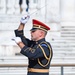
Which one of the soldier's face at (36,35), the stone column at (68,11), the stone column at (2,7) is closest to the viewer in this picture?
the soldier's face at (36,35)

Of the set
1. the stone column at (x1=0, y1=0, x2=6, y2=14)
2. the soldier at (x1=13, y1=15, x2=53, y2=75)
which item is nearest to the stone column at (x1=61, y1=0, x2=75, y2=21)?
the stone column at (x1=0, y1=0, x2=6, y2=14)

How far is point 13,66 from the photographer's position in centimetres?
611

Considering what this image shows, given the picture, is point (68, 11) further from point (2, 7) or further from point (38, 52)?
point (38, 52)

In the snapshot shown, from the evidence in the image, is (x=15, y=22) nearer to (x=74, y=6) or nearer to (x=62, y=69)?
(x=74, y=6)

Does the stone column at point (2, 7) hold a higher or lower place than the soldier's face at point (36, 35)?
lower

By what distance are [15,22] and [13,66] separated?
24.3 ft

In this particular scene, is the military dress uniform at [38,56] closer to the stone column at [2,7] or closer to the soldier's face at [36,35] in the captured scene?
the soldier's face at [36,35]

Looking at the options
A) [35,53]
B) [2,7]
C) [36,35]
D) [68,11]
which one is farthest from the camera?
[68,11]

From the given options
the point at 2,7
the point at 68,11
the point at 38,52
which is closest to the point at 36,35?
the point at 38,52

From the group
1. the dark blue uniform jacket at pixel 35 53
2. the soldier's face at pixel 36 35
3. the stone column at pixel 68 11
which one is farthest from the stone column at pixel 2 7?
the soldier's face at pixel 36 35

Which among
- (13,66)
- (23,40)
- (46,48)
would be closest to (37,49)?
(46,48)

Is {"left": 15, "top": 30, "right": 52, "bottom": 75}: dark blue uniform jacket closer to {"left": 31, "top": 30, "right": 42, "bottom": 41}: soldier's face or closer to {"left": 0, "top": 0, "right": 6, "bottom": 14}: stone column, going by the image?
{"left": 31, "top": 30, "right": 42, "bottom": 41}: soldier's face

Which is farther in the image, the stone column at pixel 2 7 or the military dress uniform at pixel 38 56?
the stone column at pixel 2 7

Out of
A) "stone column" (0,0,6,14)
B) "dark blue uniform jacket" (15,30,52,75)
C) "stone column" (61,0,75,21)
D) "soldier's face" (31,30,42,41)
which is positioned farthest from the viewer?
"stone column" (61,0,75,21)
